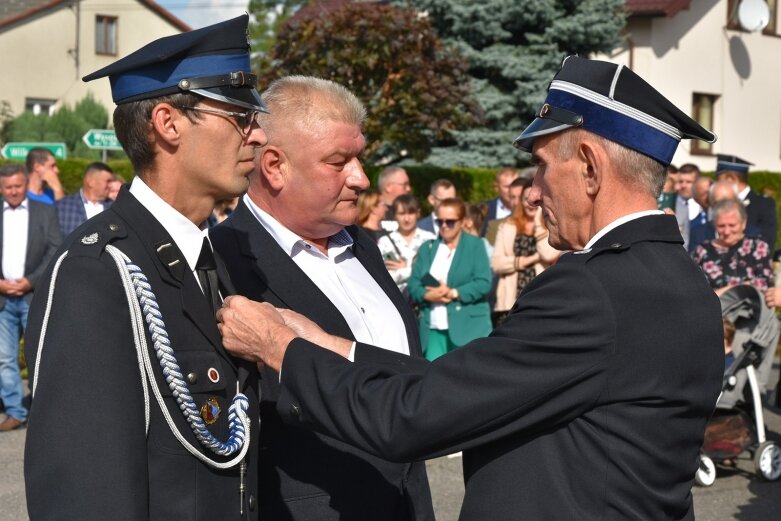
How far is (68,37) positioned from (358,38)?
97.8ft

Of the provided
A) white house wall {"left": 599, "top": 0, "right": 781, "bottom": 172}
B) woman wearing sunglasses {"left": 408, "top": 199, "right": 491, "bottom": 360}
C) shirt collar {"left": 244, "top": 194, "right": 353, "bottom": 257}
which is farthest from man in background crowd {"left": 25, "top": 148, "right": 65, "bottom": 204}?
white house wall {"left": 599, "top": 0, "right": 781, "bottom": 172}

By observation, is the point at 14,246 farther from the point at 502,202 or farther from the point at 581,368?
the point at 581,368

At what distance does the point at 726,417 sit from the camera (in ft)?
26.6

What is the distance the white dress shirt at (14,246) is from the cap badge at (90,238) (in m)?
7.24

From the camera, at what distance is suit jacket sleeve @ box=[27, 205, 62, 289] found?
9.27 m

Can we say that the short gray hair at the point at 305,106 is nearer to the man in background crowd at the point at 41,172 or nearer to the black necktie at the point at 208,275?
the black necktie at the point at 208,275

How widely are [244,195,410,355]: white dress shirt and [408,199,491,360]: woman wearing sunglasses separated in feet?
17.8

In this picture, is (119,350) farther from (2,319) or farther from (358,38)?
(358,38)

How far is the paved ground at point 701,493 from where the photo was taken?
7.00 meters

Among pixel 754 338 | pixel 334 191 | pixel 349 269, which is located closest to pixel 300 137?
pixel 334 191

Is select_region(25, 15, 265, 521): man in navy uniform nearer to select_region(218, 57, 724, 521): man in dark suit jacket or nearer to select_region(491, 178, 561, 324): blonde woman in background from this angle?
select_region(218, 57, 724, 521): man in dark suit jacket

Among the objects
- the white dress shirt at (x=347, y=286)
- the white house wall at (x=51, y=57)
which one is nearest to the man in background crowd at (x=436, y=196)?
the white dress shirt at (x=347, y=286)

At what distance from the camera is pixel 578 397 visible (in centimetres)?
233

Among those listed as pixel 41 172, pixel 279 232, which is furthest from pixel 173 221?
pixel 41 172
